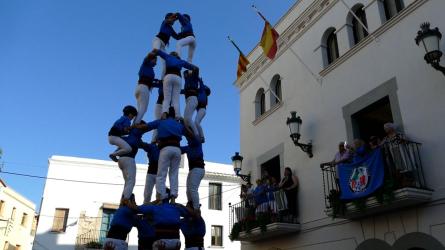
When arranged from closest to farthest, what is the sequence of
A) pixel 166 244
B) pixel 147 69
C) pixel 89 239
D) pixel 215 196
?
pixel 166 244 → pixel 147 69 → pixel 89 239 → pixel 215 196

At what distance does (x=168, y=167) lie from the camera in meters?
6.86

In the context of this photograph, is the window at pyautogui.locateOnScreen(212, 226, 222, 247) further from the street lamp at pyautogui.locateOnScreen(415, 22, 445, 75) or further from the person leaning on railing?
the street lamp at pyautogui.locateOnScreen(415, 22, 445, 75)

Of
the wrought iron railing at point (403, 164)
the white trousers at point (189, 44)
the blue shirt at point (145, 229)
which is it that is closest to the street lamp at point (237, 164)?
the wrought iron railing at point (403, 164)

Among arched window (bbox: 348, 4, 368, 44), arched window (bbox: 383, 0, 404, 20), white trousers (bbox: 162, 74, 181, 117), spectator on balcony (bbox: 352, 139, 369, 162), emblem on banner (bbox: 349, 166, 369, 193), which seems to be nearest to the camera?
white trousers (bbox: 162, 74, 181, 117)

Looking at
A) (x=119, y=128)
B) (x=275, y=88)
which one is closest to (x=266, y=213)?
(x=275, y=88)

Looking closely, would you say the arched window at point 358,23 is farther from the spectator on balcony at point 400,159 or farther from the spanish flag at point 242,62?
the spanish flag at point 242,62

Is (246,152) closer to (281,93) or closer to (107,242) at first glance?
(281,93)

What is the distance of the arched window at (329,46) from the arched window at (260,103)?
11.2 ft

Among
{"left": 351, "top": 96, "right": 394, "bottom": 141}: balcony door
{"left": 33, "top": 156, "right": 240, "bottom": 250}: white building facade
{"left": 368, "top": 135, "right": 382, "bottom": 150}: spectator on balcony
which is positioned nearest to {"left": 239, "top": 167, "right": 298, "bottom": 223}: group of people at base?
{"left": 351, "top": 96, "right": 394, "bottom": 141}: balcony door

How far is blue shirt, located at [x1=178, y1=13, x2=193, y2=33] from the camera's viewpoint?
8.55 metres

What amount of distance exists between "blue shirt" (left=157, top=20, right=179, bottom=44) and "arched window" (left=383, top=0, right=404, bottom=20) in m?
5.44

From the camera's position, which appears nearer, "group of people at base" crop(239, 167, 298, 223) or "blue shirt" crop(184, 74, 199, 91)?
"blue shirt" crop(184, 74, 199, 91)

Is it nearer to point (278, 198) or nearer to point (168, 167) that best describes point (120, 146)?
point (168, 167)

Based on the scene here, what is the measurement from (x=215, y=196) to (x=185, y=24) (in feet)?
70.4
